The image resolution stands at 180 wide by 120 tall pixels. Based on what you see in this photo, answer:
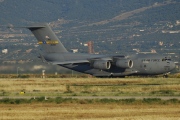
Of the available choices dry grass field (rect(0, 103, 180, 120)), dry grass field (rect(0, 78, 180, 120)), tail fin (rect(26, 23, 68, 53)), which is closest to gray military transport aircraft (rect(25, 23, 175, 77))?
tail fin (rect(26, 23, 68, 53))

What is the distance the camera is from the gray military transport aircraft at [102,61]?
65125 mm

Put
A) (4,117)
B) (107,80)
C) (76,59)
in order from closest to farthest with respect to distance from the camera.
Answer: (4,117) < (107,80) < (76,59)

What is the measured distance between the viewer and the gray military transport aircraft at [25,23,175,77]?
65125mm

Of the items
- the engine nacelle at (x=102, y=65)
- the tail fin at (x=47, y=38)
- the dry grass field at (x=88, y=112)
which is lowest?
the dry grass field at (x=88, y=112)

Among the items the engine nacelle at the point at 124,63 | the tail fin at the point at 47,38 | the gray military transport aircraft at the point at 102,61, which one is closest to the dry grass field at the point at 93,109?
the engine nacelle at the point at 124,63

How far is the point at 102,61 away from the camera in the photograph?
6569 cm

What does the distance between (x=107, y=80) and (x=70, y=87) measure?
34.0 ft

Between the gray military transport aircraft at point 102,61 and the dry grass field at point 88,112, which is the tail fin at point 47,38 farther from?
the dry grass field at point 88,112

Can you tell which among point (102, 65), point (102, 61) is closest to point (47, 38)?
point (102, 61)

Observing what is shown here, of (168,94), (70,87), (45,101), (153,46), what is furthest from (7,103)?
(153,46)

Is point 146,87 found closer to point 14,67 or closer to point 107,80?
point 107,80

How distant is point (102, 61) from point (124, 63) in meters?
1.87

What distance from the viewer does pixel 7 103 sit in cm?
3866

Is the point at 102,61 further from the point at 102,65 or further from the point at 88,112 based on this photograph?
the point at 88,112
